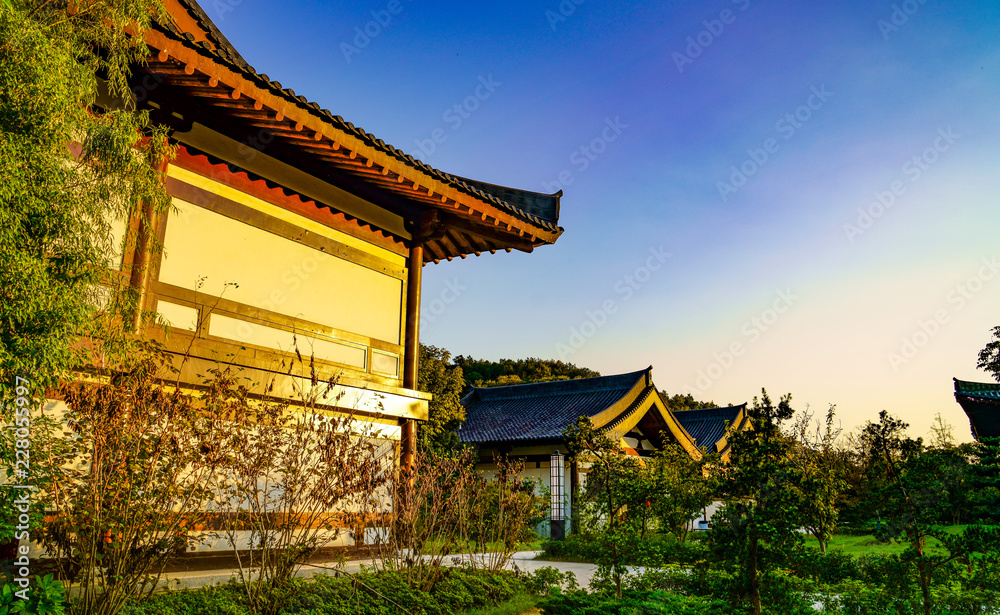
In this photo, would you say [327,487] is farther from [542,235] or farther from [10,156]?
[542,235]

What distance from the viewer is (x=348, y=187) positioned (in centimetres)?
642

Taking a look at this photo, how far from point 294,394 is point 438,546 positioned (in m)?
1.83

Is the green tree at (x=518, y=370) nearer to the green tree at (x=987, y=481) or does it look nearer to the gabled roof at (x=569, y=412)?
the gabled roof at (x=569, y=412)

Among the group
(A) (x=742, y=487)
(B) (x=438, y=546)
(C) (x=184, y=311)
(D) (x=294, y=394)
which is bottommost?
(B) (x=438, y=546)

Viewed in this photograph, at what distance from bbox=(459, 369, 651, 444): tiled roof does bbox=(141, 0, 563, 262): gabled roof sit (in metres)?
9.97

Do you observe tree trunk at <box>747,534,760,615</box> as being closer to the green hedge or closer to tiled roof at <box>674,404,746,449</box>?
the green hedge

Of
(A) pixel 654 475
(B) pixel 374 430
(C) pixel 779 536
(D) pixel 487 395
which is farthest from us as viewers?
(D) pixel 487 395

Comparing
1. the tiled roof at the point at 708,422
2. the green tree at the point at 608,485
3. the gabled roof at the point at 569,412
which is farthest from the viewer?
the tiled roof at the point at 708,422

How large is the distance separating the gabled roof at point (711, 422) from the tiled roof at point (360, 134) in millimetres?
17913

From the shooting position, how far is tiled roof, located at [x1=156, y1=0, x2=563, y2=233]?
4.39 meters

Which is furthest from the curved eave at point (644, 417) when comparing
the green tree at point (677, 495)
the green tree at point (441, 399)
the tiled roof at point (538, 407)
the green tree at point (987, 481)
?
the green tree at point (987, 481)

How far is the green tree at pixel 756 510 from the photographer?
4527 mm

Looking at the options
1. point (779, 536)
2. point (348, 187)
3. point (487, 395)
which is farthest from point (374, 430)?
point (487, 395)

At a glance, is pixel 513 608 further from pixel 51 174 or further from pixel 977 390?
pixel 977 390
